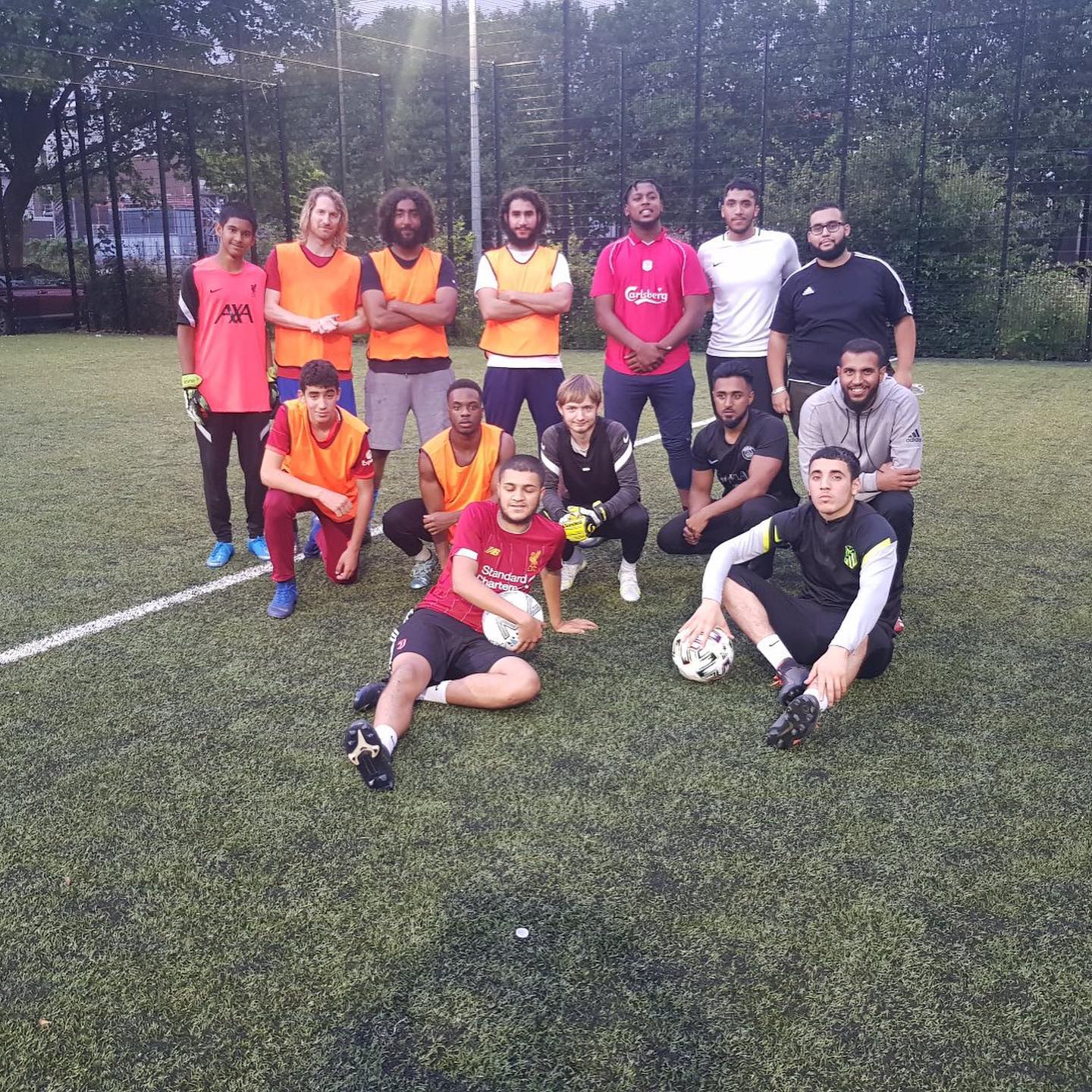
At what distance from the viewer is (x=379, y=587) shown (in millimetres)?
5062

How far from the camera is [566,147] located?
1750 centimetres

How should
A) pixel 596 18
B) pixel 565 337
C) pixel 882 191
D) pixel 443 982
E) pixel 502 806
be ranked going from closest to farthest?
pixel 443 982 → pixel 502 806 → pixel 882 191 → pixel 565 337 → pixel 596 18

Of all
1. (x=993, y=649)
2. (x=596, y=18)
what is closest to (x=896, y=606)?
(x=993, y=649)

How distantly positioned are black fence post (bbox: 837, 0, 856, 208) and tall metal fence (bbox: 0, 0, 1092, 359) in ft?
0.18

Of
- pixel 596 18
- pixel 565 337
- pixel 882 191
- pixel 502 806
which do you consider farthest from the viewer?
pixel 596 18

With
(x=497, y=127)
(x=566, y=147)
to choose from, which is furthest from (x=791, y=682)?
(x=497, y=127)

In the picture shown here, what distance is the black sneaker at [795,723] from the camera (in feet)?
10.8

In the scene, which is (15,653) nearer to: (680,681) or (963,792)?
(680,681)

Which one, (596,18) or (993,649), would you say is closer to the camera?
(993,649)

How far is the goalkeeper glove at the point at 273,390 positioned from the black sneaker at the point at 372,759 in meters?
2.72

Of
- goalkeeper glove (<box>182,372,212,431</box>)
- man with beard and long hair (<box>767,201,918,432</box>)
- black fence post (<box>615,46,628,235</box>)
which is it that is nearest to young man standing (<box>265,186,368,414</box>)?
goalkeeper glove (<box>182,372,212,431</box>)

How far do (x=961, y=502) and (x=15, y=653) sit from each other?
553 cm

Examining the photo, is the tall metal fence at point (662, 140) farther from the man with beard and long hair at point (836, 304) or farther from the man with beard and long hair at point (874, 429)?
the man with beard and long hair at point (874, 429)

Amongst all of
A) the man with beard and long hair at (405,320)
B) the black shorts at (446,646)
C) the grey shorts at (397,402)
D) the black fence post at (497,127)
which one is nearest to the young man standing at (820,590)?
the black shorts at (446,646)
